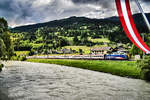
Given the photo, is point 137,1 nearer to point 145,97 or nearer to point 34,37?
point 145,97

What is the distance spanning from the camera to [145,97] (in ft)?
50.2

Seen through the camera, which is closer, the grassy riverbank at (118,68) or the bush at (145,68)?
the bush at (145,68)

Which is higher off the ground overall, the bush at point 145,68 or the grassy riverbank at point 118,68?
the bush at point 145,68

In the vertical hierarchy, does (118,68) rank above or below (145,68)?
below

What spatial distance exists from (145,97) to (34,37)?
185268mm

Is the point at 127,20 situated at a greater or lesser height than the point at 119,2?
lesser

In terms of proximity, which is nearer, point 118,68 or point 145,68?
point 145,68

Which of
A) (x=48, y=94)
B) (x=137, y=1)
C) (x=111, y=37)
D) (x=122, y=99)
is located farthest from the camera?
(x=111, y=37)

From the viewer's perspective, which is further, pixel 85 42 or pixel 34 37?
pixel 34 37

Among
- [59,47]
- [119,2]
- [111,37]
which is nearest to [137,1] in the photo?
[119,2]

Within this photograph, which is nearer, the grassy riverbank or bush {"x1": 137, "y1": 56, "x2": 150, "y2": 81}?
bush {"x1": 137, "y1": 56, "x2": 150, "y2": 81}

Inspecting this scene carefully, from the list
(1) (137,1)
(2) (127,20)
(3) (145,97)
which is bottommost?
(3) (145,97)

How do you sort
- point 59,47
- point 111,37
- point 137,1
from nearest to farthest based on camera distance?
point 137,1, point 59,47, point 111,37

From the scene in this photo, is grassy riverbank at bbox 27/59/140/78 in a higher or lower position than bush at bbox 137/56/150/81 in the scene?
lower
